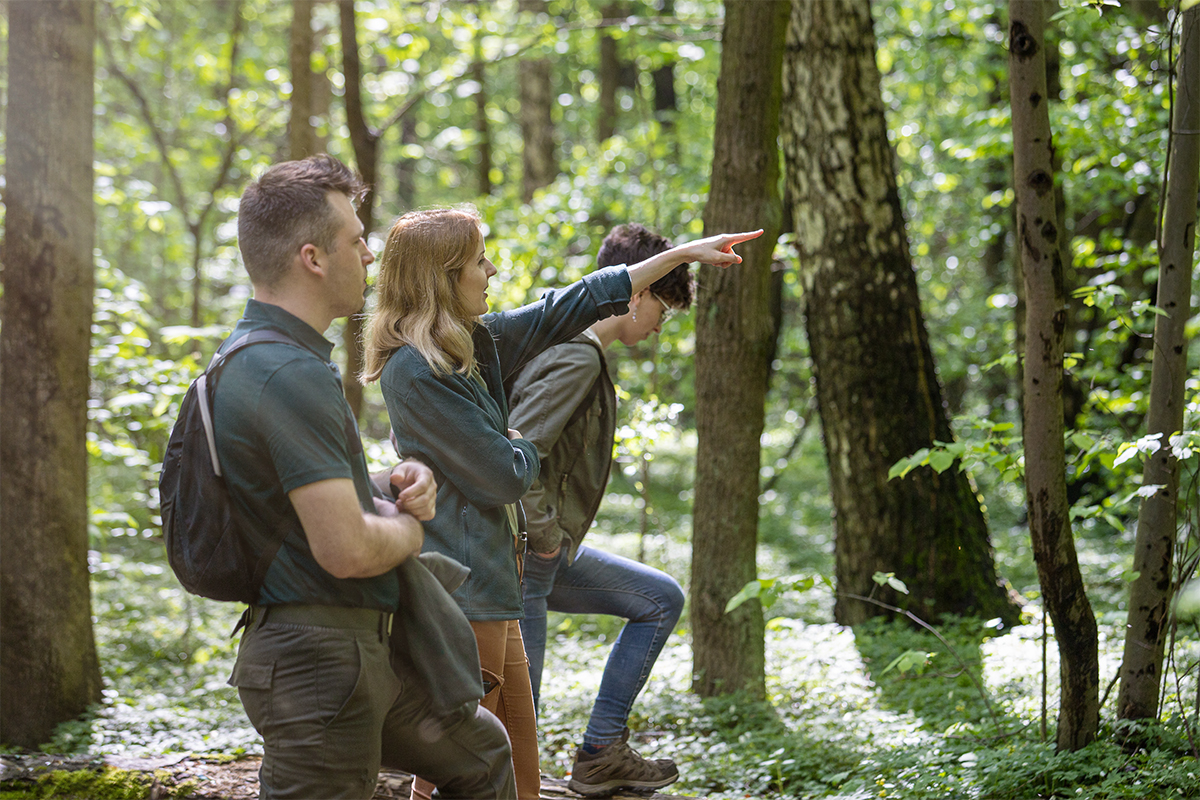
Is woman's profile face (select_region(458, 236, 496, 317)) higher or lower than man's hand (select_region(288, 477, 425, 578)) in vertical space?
higher

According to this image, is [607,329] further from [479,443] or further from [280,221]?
[280,221]

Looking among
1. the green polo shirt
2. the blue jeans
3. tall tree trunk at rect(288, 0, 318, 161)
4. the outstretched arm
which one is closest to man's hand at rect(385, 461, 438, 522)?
the green polo shirt

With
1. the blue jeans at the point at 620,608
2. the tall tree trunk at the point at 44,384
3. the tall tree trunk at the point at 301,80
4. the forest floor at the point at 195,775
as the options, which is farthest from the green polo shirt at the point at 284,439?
the tall tree trunk at the point at 301,80

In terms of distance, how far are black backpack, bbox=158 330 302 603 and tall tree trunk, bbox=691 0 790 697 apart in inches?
122

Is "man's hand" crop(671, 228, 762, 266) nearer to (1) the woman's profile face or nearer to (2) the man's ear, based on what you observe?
(1) the woman's profile face

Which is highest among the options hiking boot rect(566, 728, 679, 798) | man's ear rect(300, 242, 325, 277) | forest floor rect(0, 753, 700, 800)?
man's ear rect(300, 242, 325, 277)

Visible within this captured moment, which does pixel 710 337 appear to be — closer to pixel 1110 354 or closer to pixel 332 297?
pixel 332 297

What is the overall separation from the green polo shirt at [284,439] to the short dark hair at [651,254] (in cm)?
179

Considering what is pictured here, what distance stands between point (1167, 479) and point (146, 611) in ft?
27.3

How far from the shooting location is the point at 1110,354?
26.8 ft

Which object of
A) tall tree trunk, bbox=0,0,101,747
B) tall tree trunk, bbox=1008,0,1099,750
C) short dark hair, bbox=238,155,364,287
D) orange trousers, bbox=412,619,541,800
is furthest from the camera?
tall tree trunk, bbox=0,0,101,747

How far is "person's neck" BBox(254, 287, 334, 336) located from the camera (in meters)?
2.02

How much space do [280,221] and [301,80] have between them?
6.45 metres

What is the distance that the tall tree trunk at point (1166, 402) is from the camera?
336cm
